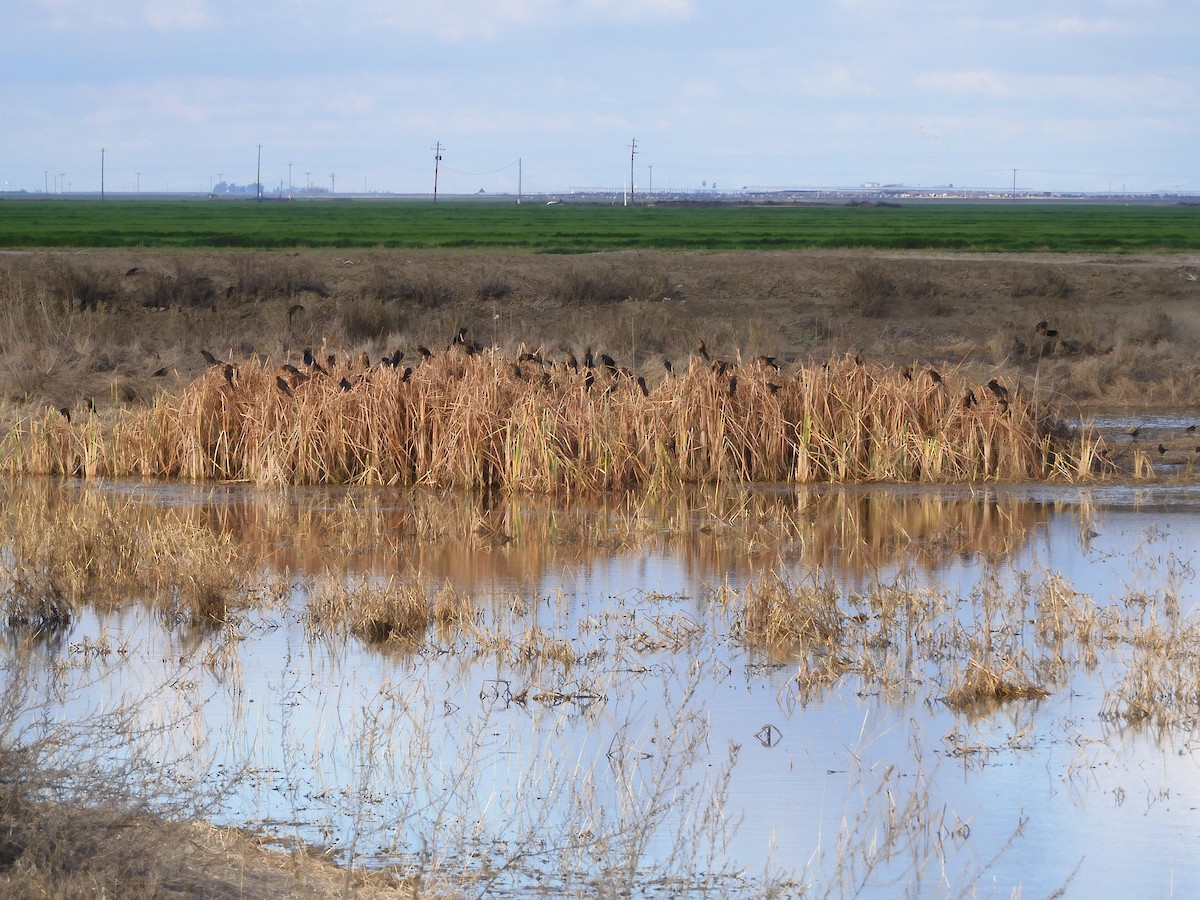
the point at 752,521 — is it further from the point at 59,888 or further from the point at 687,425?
the point at 59,888

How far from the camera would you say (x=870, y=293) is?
31.9m

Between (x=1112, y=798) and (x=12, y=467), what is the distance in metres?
13.1

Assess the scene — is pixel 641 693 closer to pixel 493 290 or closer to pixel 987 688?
pixel 987 688

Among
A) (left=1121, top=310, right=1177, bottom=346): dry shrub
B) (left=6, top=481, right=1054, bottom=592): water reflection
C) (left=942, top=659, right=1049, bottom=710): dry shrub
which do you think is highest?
(left=1121, top=310, right=1177, bottom=346): dry shrub

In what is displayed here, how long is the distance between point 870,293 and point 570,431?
57.6 ft

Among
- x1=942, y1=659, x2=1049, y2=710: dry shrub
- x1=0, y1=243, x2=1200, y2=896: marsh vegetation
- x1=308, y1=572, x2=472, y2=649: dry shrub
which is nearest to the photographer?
x1=0, y1=243, x2=1200, y2=896: marsh vegetation

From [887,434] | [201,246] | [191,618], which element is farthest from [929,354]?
[201,246]

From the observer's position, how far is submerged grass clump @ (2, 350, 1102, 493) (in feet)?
51.2

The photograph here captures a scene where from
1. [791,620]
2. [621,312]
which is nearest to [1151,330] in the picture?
[621,312]

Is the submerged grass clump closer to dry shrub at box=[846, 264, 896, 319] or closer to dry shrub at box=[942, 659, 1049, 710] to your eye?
dry shrub at box=[942, 659, 1049, 710]

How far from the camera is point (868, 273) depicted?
108 feet

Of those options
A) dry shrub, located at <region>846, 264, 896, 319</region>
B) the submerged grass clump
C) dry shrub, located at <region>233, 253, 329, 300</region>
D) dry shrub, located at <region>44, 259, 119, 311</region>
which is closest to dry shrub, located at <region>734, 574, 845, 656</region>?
the submerged grass clump

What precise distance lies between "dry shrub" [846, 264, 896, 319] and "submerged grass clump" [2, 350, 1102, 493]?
15.0 m

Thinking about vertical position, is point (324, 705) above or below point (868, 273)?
below
